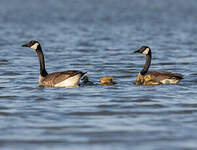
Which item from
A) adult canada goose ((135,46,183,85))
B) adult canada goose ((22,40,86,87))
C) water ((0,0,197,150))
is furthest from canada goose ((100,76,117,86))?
adult canada goose ((135,46,183,85))

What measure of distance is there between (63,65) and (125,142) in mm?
11754

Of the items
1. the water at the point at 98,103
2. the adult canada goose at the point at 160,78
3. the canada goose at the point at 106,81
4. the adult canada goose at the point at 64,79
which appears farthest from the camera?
the canada goose at the point at 106,81

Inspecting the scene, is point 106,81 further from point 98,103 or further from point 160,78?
point 98,103

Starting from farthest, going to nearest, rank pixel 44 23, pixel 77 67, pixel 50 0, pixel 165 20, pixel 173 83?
pixel 50 0 < pixel 165 20 < pixel 44 23 < pixel 77 67 < pixel 173 83

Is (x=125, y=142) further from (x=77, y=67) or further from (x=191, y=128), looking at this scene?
(x=77, y=67)

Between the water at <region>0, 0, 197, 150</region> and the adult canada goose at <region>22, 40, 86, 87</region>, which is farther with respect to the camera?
the adult canada goose at <region>22, 40, 86, 87</region>

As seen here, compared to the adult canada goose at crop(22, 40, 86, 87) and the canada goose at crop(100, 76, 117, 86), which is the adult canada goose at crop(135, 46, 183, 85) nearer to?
the canada goose at crop(100, 76, 117, 86)

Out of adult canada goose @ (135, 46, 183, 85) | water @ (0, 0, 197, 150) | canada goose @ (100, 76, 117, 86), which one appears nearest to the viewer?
water @ (0, 0, 197, 150)

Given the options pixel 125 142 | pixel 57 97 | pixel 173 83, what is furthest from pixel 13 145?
pixel 173 83

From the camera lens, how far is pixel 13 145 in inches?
329

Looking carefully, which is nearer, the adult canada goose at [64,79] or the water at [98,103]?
the water at [98,103]

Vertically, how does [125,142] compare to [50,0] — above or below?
below

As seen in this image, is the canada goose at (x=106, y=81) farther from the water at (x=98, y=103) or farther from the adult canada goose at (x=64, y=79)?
the adult canada goose at (x=64, y=79)

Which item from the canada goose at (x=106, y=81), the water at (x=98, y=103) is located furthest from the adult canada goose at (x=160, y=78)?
the canada goose at (x=106, y=81)
